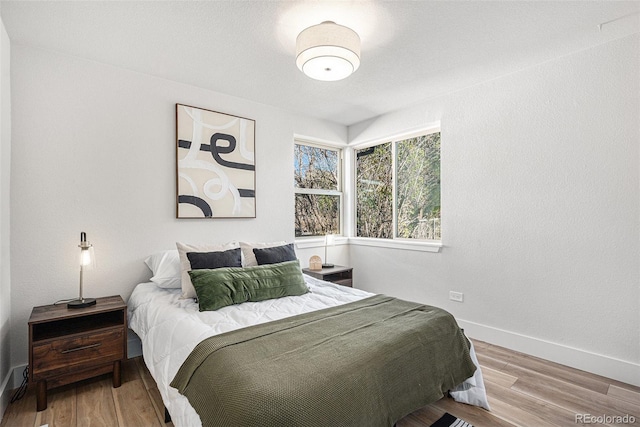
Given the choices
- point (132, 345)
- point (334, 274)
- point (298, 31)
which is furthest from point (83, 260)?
point (334, 274)

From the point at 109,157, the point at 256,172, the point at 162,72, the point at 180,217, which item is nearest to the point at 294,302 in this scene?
the point at 180,217

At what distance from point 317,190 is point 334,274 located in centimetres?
117

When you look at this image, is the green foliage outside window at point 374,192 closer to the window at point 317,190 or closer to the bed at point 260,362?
the window at point 317,190

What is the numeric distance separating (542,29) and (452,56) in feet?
1.94

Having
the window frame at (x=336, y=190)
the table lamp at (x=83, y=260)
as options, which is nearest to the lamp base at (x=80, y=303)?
the table lamp at (x=83, y=260)

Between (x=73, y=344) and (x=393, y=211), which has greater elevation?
(x=393, y=211)

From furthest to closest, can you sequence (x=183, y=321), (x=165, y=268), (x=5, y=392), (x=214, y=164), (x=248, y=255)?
(x=214, y=164) → (x=248, y=255) → (x=165, y=268) → (x=5, y=392) → (x=183, y=321)

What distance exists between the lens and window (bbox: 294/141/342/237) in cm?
416

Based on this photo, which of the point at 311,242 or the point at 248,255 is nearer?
the point at 248,255

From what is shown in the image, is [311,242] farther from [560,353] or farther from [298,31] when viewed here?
[560,353]

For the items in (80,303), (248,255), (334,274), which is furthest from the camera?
(334,274)

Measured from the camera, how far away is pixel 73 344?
2.16 meters

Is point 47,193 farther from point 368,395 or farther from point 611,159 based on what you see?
point 611,159

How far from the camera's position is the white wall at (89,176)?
237 cm
